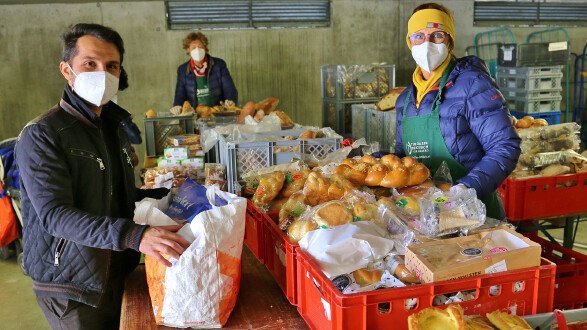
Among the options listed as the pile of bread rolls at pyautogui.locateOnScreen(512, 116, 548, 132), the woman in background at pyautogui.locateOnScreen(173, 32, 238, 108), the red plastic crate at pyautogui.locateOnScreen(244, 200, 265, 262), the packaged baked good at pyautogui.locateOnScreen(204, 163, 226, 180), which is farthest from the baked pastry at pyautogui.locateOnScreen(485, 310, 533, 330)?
the woman in background at pyautogui.locateOnScreen(173, 32, 238, 108)

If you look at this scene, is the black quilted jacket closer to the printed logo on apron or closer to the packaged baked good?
the packaged baked good

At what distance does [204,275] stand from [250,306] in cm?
33

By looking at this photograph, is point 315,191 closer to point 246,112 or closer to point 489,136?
point 489,136

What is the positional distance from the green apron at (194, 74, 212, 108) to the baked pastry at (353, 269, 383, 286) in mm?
5427

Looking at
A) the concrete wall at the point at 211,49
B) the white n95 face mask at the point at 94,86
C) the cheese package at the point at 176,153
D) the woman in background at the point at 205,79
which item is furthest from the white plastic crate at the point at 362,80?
the white n95 face mask at the point at 94,86

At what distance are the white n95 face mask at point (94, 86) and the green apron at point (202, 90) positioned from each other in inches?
182

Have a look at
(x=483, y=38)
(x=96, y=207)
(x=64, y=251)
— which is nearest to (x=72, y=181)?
(x=96, y=207)

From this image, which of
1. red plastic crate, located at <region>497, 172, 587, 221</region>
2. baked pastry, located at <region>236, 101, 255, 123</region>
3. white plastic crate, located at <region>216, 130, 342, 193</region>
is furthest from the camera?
baked pastry, located at <region>236, 101, 255, 123</region>

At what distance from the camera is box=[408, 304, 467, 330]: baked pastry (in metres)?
1.14

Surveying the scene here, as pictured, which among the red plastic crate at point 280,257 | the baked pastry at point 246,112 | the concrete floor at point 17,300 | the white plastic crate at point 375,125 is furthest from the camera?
the white plastic crate at point 375,125

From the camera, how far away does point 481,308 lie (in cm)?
130

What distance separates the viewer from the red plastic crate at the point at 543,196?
358 cm

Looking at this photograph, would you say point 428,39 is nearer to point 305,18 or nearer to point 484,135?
point 484,135

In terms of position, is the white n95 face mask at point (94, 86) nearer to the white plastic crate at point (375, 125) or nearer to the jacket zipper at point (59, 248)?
the jacket zipper at point (59, 248)
